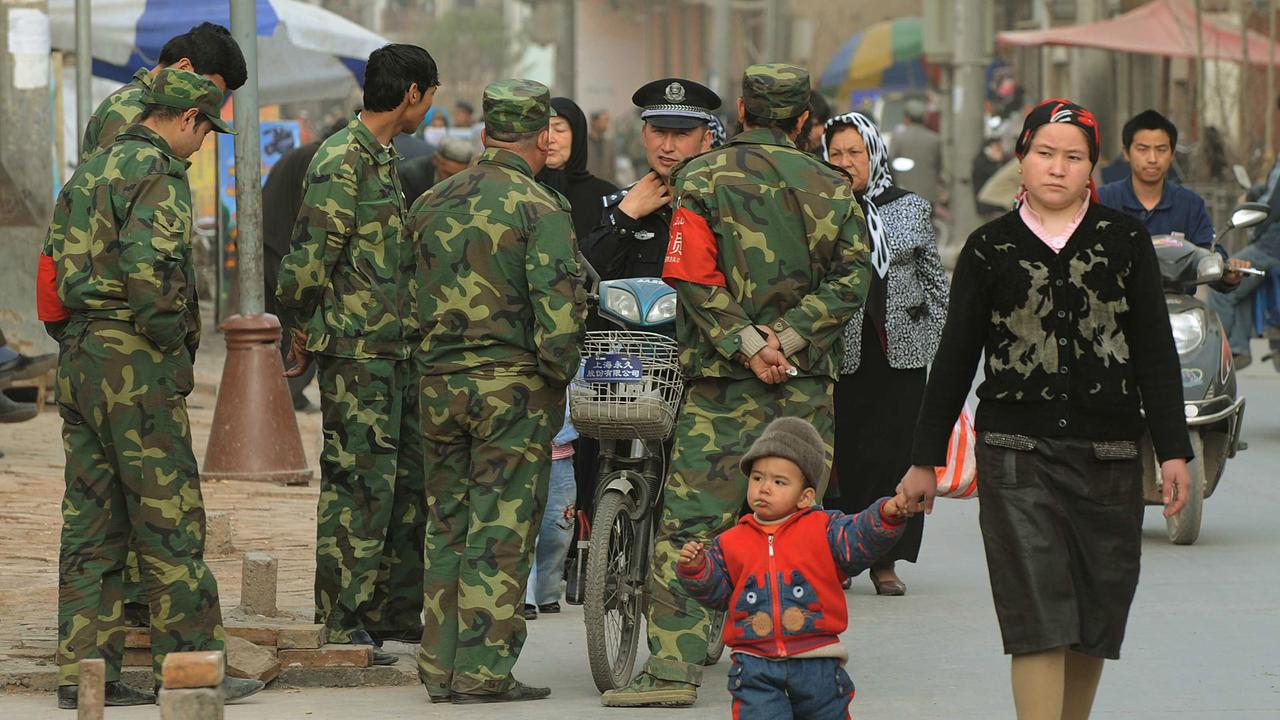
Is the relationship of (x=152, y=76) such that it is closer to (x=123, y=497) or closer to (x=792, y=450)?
(x=123, y=497)

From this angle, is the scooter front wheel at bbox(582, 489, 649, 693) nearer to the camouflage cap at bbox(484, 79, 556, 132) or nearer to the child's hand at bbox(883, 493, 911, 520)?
the camouflage cap at bbox(484, 79, 556, 132)

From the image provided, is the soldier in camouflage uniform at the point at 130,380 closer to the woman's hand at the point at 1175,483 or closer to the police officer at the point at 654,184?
the police officer at the point at 654,184

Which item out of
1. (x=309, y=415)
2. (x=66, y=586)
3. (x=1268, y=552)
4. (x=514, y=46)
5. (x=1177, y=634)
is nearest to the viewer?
(x=66, y=586)

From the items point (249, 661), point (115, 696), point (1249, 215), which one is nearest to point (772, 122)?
point (249, 661)

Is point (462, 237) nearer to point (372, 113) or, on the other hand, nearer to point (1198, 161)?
point (372, 113)

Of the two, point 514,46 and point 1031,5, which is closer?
point 1031,5

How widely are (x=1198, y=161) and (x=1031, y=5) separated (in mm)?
29851

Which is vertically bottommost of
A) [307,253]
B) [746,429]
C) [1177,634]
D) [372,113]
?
[1177,634]

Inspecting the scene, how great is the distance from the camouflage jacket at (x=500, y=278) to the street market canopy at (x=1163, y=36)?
20.0 meters

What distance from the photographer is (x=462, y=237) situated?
6.68m

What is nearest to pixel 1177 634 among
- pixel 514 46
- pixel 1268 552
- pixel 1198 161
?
pixel 1268 552

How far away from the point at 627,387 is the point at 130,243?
1.59 m

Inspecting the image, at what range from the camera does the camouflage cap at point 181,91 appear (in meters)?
6.50

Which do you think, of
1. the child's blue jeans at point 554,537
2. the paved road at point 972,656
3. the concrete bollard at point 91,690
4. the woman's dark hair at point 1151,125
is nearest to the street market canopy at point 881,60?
the woman's dark hair at point 1151,125
